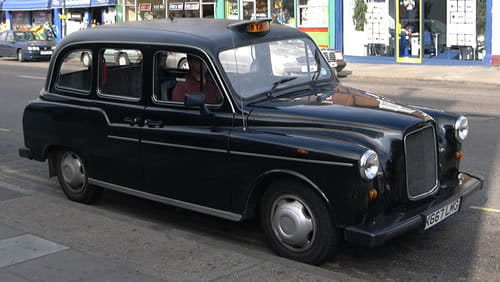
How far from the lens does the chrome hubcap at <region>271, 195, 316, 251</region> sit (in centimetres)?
534

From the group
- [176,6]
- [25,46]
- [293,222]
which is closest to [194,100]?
[293,222]

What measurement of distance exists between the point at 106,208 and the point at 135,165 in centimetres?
103

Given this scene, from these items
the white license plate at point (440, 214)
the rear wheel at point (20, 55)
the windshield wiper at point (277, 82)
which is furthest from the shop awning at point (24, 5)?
the white license plate at point (440, 214)

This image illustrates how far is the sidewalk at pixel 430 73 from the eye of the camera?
1998 centimetres

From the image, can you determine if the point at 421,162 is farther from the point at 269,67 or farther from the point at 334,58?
the point at 334,58

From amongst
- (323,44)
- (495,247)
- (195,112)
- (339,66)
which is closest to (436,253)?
(495,247)

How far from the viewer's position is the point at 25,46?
1248 inches

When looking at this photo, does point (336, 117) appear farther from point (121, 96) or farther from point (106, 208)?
point (106, 208)

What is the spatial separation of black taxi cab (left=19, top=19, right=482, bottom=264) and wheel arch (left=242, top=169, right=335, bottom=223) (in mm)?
11

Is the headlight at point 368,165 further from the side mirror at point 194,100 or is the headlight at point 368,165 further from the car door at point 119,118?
the car door at point 119,118

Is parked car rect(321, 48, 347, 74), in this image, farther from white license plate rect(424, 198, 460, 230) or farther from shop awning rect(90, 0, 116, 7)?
shop awning rect(90, 0, 116, 7)

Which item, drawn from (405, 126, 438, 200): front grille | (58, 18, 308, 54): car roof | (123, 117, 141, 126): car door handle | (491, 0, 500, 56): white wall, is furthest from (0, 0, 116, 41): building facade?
(405, 126, 438, 200): front grille

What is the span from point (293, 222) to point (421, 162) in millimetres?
1108

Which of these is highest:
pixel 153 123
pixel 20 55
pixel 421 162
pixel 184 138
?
pixel 20 55
